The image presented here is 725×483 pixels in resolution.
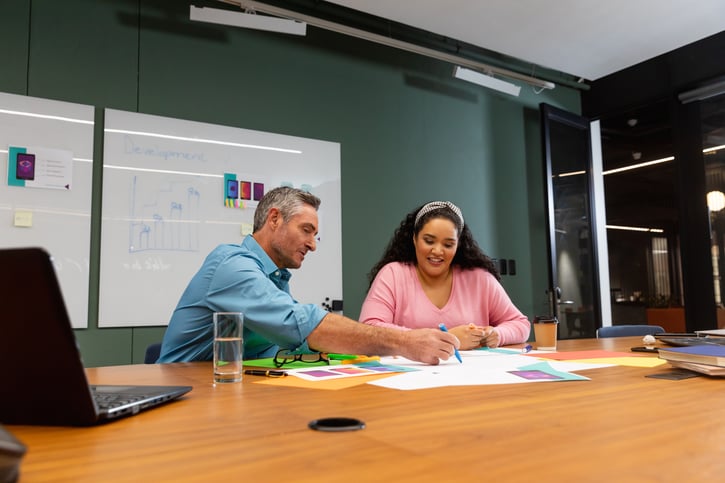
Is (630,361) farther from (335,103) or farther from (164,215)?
(335,103)

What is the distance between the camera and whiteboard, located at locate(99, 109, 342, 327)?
308cm

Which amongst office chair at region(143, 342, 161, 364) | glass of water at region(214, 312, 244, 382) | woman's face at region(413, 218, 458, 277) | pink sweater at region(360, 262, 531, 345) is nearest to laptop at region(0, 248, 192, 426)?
glass of water at region(214, 312, 244, 382)

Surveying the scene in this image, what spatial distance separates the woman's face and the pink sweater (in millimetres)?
83

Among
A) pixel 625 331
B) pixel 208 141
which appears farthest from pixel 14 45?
pixel 625 331

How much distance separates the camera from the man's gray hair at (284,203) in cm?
192

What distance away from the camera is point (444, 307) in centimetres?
236

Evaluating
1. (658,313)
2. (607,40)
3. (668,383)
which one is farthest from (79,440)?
(658,313)

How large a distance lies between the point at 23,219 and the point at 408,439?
9.37ft

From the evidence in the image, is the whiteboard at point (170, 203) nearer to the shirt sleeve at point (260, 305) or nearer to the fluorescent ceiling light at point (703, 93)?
the shirt sleeve at point (260, 305)

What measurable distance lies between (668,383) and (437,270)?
56.1 inches

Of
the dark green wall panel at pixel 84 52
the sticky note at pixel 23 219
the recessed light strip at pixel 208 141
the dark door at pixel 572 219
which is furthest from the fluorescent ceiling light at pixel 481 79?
the sticky note at pixel 23 219

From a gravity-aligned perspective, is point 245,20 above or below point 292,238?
above

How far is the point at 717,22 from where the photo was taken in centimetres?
406

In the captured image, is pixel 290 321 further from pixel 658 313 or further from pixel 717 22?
pixel 658 313
